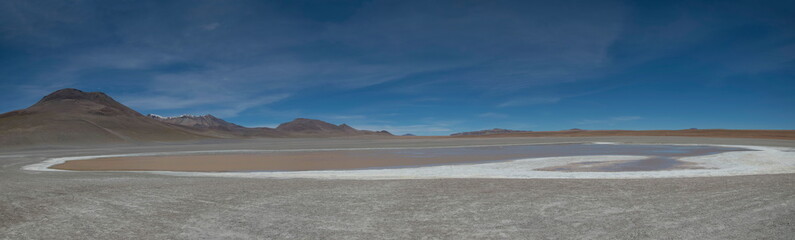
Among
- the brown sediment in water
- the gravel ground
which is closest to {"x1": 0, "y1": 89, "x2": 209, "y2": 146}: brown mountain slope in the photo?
the brown sediment in water

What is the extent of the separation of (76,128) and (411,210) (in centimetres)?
11096

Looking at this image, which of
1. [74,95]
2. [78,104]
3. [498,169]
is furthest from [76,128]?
[498,169]

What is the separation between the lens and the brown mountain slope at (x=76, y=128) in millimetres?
85625

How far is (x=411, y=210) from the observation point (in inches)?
349

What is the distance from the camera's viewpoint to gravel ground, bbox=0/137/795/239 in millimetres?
7148

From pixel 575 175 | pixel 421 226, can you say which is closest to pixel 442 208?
pixel 421 226

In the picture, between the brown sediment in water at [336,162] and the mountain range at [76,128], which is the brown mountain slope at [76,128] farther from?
the brown sediment in water at [336,162]

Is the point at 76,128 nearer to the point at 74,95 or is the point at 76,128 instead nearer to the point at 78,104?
the point at 78,104

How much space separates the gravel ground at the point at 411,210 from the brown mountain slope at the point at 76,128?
279ft

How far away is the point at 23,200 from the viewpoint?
A: 10008 mm

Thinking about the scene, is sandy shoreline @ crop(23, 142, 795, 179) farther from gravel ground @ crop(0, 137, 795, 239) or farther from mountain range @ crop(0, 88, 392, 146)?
mountain range @ crop(0, 88, 392, 146)

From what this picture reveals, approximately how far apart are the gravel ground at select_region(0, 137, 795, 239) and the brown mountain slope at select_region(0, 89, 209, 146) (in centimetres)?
8491

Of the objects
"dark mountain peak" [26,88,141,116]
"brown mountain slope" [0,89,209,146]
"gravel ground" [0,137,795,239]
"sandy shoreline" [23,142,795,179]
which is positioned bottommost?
"gravel ground" [0,137,795,239]

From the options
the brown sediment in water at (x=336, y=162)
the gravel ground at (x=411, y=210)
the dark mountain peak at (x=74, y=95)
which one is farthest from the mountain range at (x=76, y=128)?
the gravel ground at (x=411, y=210)
